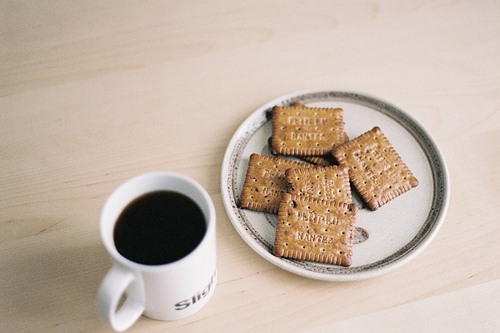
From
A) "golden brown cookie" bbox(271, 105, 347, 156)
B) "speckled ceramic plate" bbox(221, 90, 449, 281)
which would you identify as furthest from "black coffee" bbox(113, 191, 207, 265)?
"golden brown cookie" bbox(271, 105, 347, 156)

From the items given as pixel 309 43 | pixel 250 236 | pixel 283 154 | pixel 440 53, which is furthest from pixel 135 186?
pixel 440 53

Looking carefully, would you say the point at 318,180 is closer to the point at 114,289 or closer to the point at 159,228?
the point at 159,228

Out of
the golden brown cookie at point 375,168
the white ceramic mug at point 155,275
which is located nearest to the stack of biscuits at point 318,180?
the golden brown cookie at point 375,168

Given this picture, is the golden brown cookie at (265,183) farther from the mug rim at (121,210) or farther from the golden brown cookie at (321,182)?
the mug rim at (121,210)

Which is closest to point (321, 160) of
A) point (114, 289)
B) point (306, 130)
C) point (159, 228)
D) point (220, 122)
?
point (306, 130)

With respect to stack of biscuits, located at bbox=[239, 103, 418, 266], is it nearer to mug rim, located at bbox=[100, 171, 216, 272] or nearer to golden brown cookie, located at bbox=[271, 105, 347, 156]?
golden brown cookie, located at bbox=[271, 105, 347, 156]

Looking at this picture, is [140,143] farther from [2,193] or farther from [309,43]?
[309,43]
